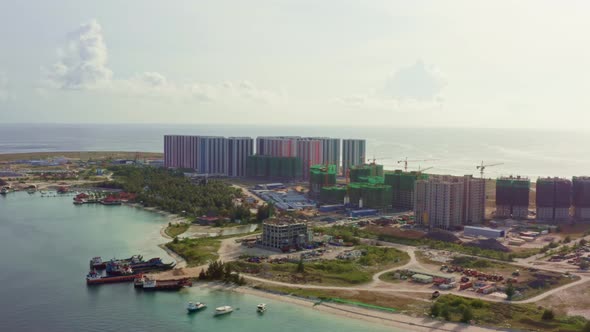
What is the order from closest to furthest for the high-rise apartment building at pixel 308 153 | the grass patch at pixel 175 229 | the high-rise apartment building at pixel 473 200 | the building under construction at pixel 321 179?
the grass patch at pixel 175 229 < the high-rise apartment building at pixel 473 200 < the building under construction at pixel 321 179 < the high-rise apartment building at pixel 308 153

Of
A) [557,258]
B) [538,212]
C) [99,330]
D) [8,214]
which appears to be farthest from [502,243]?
[8,214]

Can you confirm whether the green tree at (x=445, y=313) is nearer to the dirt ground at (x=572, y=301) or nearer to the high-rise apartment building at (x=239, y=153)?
the dirt ground at (x=572, y=301)

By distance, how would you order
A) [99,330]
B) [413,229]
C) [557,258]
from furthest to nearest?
1. [413,229]
2. [557,258]
3. [99,330]

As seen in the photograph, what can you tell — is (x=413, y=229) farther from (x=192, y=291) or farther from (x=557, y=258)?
(x=192, y=291)

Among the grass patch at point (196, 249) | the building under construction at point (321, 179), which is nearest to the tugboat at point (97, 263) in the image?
the grass patch at point (196, 249)

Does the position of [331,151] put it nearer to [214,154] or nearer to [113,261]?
[214,154]

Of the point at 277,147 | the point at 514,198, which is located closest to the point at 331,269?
the point at 514,198

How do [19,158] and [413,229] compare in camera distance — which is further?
Result: [19,158]
